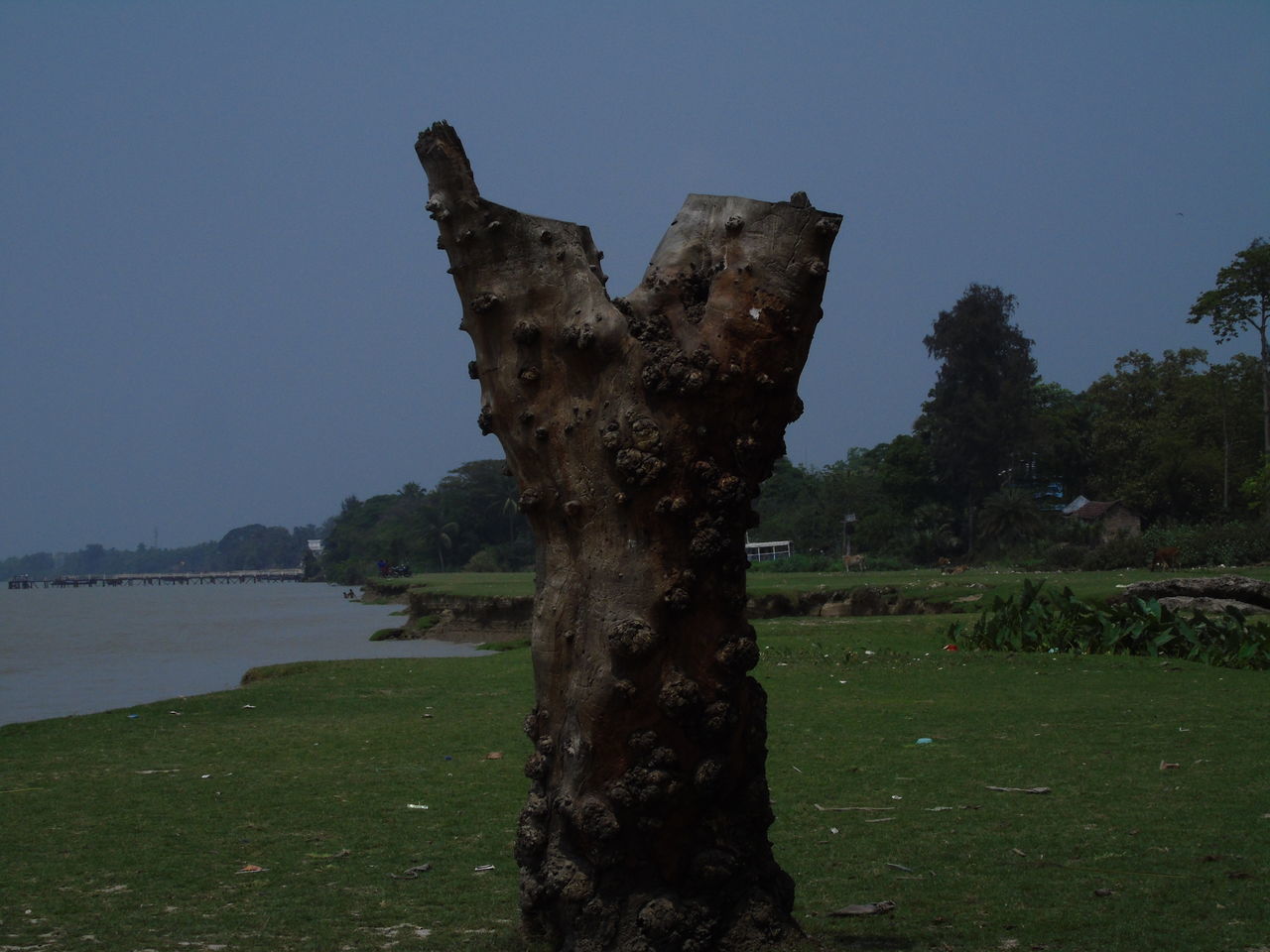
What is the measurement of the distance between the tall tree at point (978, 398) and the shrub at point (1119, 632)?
47.7m

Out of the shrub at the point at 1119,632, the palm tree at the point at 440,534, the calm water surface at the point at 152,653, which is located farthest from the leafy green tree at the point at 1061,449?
the shrub at the point at 1119,632

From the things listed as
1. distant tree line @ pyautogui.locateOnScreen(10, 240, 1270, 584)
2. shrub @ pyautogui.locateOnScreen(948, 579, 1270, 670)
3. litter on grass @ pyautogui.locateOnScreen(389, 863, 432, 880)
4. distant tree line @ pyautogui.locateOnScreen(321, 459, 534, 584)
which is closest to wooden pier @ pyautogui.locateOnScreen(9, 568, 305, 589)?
distant tree line @ pyautogui.locateOnScreen(321, 459, 534, 584)

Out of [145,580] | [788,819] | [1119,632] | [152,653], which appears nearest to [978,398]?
[152,653]

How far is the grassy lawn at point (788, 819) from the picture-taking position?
13.9 ft

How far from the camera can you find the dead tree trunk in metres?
3.68

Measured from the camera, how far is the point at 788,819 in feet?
19.7

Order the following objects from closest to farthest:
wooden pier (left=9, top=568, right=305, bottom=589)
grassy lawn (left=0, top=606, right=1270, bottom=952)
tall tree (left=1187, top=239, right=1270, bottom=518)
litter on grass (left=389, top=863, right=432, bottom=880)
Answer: grassy lawn (left=0, top=606, right=1270, bottom=952) < litter on grass (left=389, top=863, right=432, bottom=880) < tall tree (left=1187, top=239, right=1270, bottom=518) < wooden pier (left=9, top=568, right=305, bottom=589)

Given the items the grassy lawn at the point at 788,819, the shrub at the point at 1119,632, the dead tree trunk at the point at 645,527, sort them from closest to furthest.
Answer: the dead tree trunk at the point at 645,527 → the grassy lawn at the point at 788,819 → the shrub at the point at 1119,632

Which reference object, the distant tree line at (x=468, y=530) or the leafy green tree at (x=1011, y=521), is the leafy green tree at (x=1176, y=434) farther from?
the distant tree line at (x=468, y=530)

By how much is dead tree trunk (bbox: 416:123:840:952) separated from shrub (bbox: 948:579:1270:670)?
1019cm

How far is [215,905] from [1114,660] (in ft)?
34.2

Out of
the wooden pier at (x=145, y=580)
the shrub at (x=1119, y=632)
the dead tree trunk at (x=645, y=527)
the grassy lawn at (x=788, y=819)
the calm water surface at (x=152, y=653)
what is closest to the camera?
the dead tree trunk at (x=645, y=527)

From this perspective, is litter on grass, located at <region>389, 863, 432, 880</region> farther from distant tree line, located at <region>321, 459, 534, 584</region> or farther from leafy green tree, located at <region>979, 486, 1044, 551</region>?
distant tree line, located at <region>321, 459, 534, 584</region>

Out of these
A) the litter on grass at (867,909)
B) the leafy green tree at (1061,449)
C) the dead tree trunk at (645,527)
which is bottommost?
the litter on grass at (867,909)
